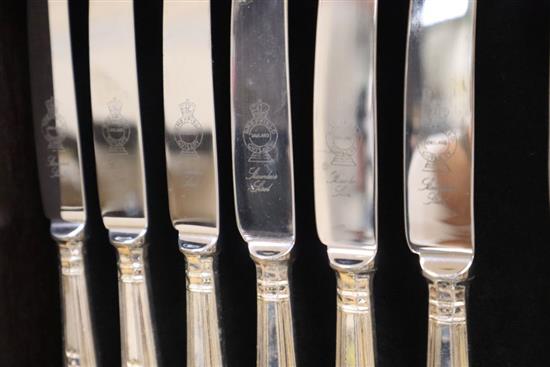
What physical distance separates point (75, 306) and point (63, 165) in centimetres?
18

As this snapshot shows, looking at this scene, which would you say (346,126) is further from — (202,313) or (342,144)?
(202,313)

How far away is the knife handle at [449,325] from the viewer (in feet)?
2.05

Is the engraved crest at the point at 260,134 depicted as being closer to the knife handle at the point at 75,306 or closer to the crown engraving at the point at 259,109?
the crown engraving at the point at 259,109

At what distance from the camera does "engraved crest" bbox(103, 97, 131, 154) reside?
73 cm

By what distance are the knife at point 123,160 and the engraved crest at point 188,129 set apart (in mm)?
63

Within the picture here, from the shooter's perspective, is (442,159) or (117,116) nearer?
(442,159)

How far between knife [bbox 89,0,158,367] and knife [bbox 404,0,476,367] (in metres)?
0.33

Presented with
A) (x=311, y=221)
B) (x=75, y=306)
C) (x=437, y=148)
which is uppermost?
(x=437, y=148)

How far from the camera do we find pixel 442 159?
612mm

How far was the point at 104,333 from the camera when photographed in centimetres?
85

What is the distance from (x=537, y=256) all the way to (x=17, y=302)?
672 millimetres

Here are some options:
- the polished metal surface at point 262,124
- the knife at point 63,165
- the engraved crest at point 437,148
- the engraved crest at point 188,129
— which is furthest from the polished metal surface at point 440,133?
the knife at point 63,165

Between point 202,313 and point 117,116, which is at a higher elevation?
point 117,116

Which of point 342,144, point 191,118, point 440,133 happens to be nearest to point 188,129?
point 191,118
